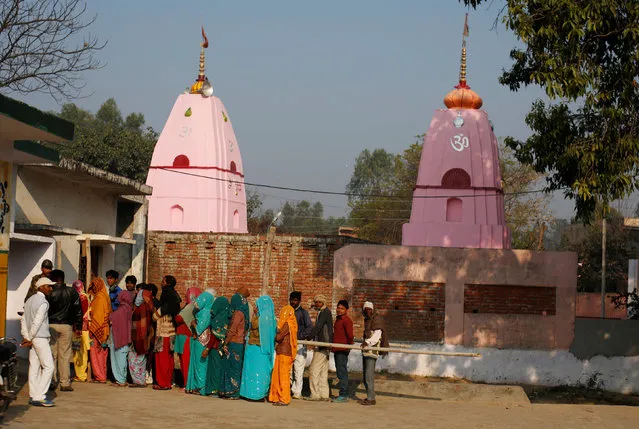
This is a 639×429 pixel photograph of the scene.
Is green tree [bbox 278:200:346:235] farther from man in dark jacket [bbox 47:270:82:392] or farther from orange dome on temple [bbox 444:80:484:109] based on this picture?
man in dark jacket [bbox 47:270:82:392]

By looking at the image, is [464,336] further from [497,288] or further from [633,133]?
[633,133]

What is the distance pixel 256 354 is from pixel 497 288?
24.9ft

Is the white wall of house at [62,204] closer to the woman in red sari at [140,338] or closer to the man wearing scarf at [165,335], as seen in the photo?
the woman in red sari at [140,338]

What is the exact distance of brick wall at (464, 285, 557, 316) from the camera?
1828 centimetres

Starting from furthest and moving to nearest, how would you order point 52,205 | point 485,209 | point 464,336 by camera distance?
point 485,209
point 464,336
point 52,205

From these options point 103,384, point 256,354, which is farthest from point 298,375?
point 103,384

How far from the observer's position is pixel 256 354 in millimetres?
11984

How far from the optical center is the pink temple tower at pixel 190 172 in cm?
2825

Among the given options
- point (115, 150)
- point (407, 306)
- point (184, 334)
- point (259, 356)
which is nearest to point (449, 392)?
point (259, 356)

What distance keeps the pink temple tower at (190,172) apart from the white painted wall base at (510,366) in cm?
1114

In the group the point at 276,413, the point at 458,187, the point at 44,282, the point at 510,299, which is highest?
the point at 458,187

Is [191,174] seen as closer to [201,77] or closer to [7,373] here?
[201,77]

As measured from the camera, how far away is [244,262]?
19.9 m

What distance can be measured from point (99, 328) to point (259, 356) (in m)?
2.12
